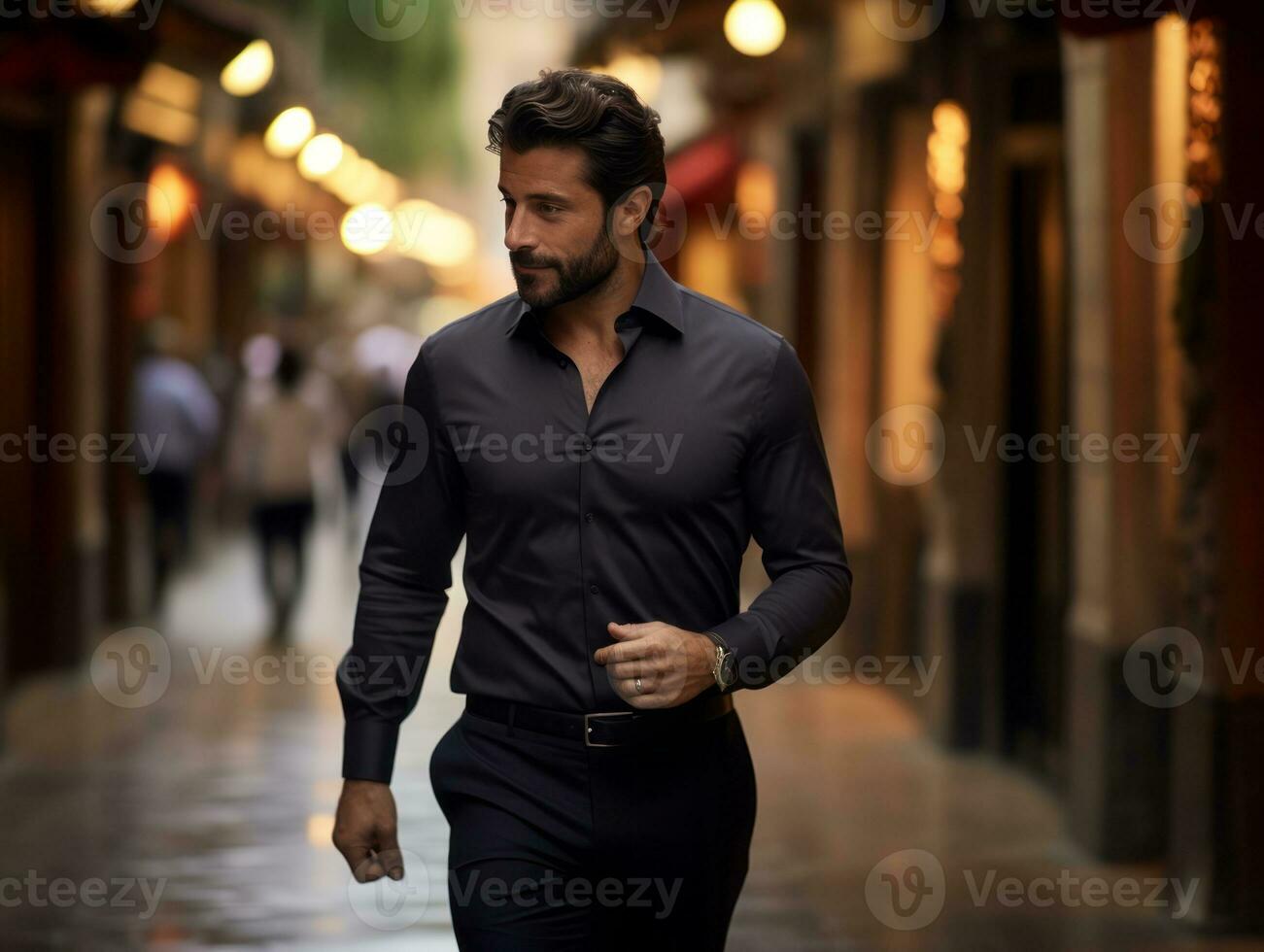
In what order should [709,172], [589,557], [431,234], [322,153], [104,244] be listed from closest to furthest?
[589,557] → [322,153] → [104,244] → [709,172] → [431,234]

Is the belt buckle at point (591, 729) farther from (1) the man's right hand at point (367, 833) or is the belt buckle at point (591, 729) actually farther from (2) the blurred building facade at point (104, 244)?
(2) the blurred building facade at point (104, 244)

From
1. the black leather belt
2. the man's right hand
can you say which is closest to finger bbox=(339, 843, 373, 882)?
the man's right hand

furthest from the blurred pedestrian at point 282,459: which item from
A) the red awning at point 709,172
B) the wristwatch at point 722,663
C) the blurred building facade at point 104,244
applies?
the wristwatch at point 722,663

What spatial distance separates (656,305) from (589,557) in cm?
46

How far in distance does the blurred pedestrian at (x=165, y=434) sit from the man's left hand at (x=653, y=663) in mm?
12497

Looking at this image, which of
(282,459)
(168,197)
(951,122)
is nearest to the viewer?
(951,122)

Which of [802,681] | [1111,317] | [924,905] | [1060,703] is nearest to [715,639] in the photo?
[924,905]

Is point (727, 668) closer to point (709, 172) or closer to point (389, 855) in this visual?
point (389, 855)

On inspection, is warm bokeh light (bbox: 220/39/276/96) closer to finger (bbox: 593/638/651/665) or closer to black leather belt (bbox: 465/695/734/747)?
black leather belt (bbox: 465/695/734/747)

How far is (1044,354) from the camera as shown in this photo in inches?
399

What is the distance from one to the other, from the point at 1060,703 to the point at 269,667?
5306 mm

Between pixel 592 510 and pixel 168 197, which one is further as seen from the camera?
pixel 168 197

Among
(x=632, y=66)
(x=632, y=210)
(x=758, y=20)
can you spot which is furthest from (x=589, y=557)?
(x=632, y=66)

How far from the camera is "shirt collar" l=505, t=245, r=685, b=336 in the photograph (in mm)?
3561
